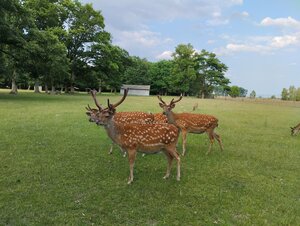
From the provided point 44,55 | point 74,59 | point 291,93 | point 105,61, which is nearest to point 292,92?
point 291,93

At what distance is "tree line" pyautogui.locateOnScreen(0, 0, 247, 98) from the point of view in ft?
98.4

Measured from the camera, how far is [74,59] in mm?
51562

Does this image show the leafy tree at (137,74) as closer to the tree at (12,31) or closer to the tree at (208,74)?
the tree at (208,74)

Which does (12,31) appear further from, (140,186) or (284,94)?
(284,94)

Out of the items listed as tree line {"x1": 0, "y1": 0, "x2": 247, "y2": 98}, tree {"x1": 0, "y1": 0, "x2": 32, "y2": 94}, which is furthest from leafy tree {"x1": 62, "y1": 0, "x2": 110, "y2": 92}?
tree {"x1": 0, "y1": 0, "x2": 32, "y2": 94}

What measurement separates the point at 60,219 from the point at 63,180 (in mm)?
1664

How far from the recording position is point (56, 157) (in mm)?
8094

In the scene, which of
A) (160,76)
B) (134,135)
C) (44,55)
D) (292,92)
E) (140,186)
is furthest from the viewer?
(160,76)

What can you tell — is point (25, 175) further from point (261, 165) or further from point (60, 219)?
point (261, 165)

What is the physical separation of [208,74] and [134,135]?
75.5 meters

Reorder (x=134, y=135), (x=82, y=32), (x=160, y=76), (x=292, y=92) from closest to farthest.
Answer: (x=134, y=135) → (x=82, y=32) → (x=292, y=92) → (x=160, y=76)

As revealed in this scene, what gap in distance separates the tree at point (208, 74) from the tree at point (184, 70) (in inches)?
76.8

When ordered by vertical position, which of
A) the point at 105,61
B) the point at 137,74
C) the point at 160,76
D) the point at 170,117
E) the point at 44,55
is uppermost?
the point at 105,61

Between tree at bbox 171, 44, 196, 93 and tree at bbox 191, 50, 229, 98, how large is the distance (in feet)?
6.40
